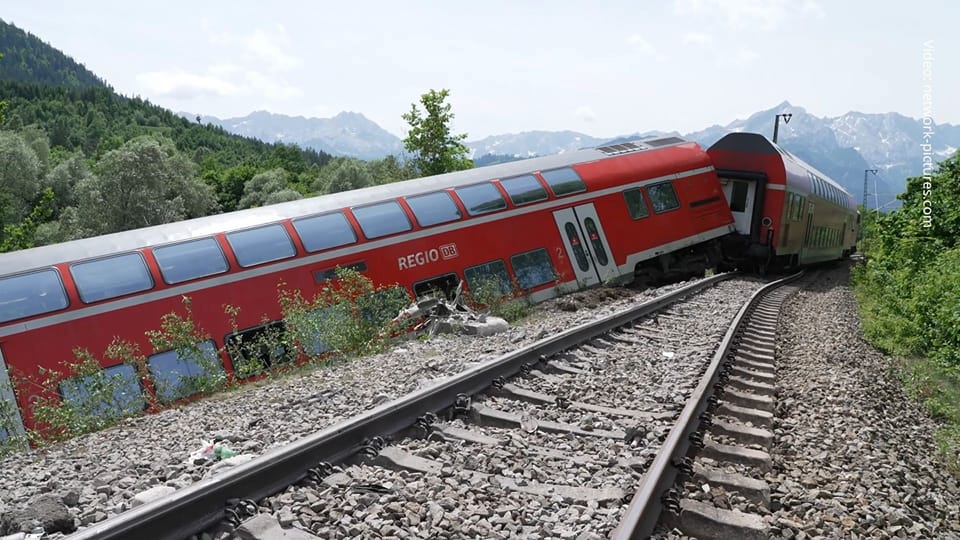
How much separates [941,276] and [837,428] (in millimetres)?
7114

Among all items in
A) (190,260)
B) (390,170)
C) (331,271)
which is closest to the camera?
(190,260)

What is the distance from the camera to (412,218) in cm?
1261

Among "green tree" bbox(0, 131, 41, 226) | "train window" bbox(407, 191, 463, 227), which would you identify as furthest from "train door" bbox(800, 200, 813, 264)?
"green tree" bbox(0, 131, 41, 226)

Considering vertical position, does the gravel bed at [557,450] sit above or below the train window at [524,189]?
below

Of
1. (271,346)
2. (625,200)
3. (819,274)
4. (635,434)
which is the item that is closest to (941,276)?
(625,200)

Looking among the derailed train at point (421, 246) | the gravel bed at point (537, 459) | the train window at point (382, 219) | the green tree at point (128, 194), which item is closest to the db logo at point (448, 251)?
the derailed train at point (421, 246)

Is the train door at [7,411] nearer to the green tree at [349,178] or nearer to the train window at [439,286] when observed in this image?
the train window at [439,286]

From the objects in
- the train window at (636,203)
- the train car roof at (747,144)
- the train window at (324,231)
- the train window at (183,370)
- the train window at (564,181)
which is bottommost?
the train window at (183,370)

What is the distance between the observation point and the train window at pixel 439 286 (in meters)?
12.3

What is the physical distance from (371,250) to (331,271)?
2.78 ft

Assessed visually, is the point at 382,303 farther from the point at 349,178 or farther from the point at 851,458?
the point at 349,178

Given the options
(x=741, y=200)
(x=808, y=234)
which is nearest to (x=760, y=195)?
(x=741, y=200)

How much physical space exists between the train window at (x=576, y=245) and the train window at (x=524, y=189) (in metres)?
0.89

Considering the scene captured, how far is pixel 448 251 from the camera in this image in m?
12.9
